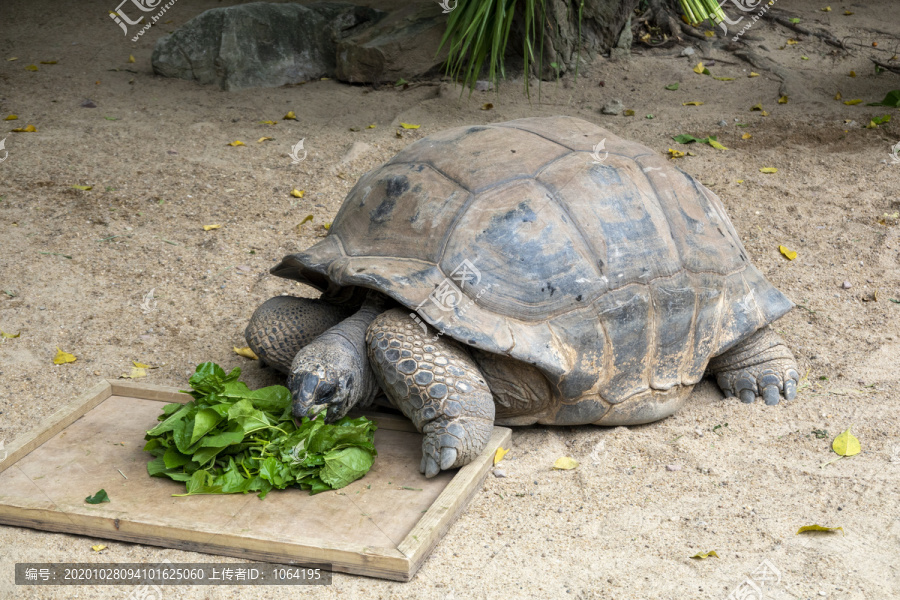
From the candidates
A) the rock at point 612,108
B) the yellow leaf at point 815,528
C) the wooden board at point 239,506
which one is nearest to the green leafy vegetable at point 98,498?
the wooden board at point 239,506

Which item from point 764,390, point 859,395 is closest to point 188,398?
point 764,390

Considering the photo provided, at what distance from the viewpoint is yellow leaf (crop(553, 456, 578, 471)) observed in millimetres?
3021

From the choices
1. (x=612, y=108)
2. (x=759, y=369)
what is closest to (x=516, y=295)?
(x=759, y=369)

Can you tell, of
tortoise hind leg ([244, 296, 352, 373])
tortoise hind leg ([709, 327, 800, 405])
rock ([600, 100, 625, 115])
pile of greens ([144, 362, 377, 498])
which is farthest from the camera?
rock ([600, 100, 625, 115])

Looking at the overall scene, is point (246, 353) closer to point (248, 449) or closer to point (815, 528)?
point (248, 449)

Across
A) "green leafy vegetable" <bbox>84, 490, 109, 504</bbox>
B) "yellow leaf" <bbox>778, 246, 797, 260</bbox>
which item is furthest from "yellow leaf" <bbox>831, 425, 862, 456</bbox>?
"green leafy vegetable" <bbox>84, 490, 109, 504</bbox>

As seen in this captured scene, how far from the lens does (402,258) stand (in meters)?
3.01

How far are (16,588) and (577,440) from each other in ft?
6.58

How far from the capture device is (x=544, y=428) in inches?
131

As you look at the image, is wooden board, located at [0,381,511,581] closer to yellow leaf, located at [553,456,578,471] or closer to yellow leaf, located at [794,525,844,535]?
yellow leaf, located at [553,456,578,471]

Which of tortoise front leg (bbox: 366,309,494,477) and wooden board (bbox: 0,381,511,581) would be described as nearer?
wooden board (bbox: 0,381,511,581)

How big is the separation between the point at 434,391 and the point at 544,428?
0.71 m

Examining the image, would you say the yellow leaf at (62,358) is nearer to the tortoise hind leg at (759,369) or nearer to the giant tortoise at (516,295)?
the giant tortoise at (516,295)

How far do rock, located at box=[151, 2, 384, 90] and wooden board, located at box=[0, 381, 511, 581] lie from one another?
4795 millimetres
